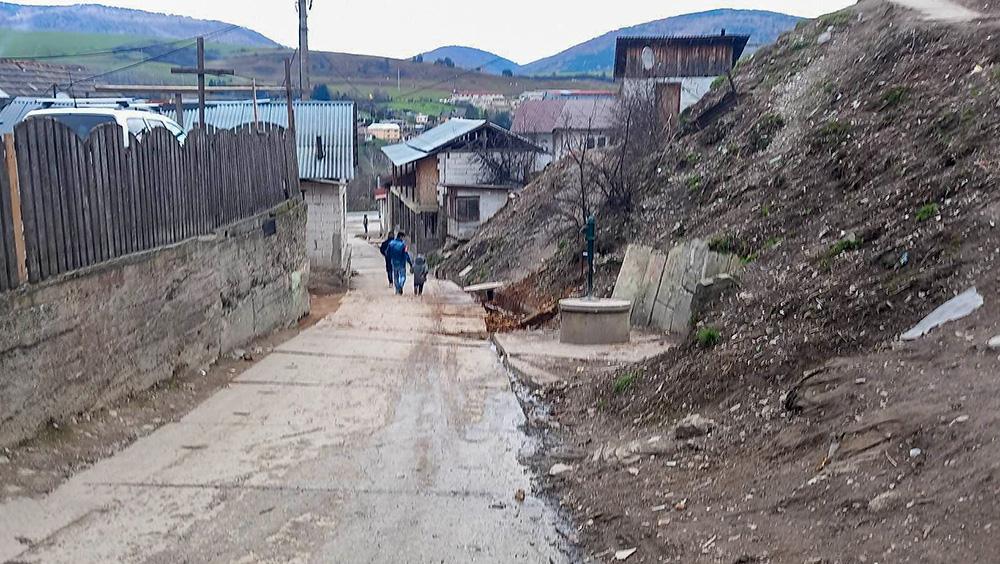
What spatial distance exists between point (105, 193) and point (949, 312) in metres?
7.08

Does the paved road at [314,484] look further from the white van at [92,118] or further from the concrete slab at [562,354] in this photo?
the white van at [92,118]

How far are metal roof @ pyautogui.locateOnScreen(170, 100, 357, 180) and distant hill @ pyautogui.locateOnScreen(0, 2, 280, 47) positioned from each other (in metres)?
136

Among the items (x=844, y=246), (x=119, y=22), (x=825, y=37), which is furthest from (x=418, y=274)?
(x=119, y=22)


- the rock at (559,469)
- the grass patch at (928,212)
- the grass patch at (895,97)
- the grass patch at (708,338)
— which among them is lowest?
the rock at (559,469)

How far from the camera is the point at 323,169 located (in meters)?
25.1

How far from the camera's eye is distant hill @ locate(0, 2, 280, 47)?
157000 millimetres

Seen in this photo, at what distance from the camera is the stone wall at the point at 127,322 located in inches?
268

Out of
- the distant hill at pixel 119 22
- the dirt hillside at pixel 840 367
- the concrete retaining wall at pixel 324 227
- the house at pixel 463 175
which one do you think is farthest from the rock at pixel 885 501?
the distant hill at pixel 119 22

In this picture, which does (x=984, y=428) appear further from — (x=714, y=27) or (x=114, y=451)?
(x=714, y=27)

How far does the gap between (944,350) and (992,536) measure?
2.24m

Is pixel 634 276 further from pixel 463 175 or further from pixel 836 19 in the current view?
pixel 463 175

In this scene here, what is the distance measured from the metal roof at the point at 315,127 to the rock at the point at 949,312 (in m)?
19.7

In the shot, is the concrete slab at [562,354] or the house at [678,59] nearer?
the concrete slab at [562,354]

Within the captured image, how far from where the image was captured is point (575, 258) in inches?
716
